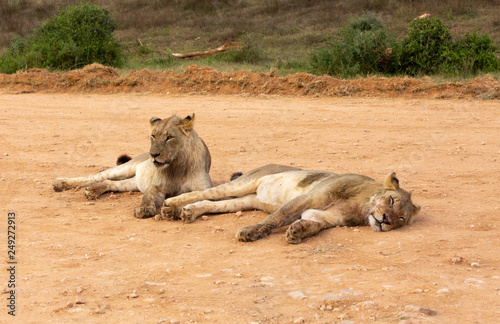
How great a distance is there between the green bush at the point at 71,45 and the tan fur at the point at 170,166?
38.9 ft

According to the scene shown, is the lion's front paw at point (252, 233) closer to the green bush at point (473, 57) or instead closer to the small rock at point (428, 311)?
the small rock at point (428, 311)

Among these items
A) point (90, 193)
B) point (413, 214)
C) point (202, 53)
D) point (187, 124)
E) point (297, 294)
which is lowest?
point (202, 53)

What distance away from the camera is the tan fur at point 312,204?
5.68m

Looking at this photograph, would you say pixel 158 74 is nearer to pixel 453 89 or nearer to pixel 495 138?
pixel 453 89

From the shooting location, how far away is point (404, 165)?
8.75 meters

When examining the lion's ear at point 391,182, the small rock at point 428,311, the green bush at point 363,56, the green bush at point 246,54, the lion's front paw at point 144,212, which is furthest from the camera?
the green bush at point 246,54

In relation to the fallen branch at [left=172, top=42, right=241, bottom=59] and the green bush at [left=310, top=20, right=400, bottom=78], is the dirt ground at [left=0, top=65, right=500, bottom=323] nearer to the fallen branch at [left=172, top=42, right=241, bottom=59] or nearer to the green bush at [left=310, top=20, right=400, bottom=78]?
the green bush at [left=310, top=20, right=400, bottom=78]

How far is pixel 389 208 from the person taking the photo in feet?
18.6

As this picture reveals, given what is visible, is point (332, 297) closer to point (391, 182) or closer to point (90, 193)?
point (391, 182)

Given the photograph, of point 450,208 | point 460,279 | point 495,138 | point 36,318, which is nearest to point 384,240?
point 460,279

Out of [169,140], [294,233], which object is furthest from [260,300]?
[169,140]

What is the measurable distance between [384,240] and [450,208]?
4.83 feet

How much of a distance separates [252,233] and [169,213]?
119 cm

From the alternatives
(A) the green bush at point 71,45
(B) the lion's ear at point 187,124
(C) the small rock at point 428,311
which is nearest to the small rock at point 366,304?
(C) the small rock at point 428,311
